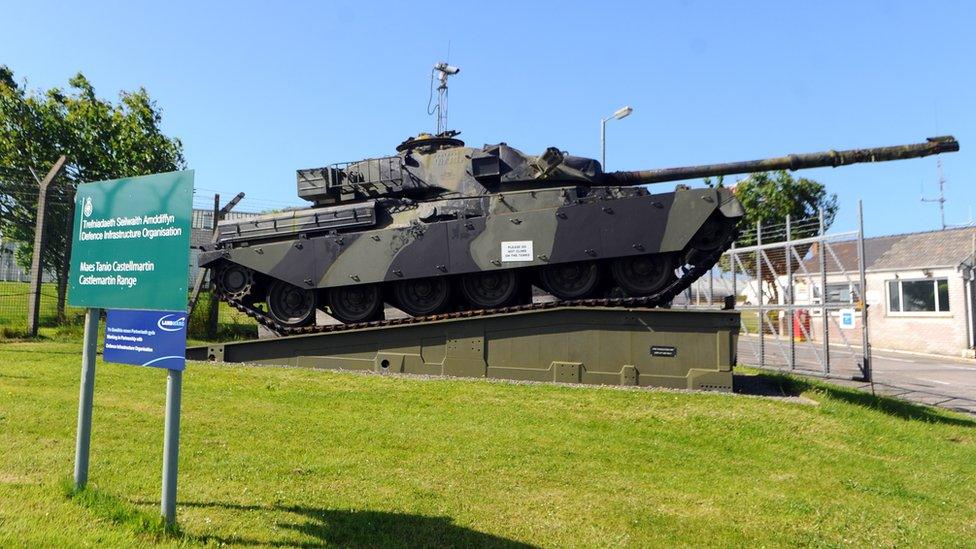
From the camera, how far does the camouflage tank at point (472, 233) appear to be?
1081 cm

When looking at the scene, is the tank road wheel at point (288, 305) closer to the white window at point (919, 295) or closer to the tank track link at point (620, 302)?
the tank track link at point (620, 302)

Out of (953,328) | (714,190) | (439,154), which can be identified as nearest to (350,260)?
(439,154)

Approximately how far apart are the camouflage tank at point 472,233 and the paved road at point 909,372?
4.90 meters

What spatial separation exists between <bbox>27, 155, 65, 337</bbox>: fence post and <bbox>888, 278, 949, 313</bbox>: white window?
30.3 metres

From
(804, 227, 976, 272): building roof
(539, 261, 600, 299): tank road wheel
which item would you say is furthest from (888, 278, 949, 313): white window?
(539, 261, 600, 299): tank road wheel

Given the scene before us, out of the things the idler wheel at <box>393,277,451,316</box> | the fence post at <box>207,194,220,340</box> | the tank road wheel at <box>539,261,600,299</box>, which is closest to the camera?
the tank road wheel at <box>539,261,600,299</box>

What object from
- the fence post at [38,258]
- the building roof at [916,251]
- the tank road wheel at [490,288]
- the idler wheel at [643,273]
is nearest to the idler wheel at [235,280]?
the tank road wheel at [490,288]

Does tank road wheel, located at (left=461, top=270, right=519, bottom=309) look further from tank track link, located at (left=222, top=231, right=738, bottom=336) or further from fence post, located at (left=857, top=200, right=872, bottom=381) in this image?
fence post, located at (left=857, top=200, right=872, bottom=381)

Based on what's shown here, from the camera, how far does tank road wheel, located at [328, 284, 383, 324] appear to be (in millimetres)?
12586

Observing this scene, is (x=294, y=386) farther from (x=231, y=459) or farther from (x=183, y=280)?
(x=183, y=280)

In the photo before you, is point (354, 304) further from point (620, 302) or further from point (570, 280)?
point (620, 302)

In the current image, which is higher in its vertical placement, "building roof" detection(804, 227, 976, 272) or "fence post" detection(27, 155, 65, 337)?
"building roof" detection(804, 227, 976, 272)

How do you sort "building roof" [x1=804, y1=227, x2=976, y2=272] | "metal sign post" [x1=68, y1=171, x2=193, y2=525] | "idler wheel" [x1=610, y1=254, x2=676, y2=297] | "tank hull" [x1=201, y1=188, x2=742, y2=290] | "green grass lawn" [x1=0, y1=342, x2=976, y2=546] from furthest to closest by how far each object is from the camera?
"building roof" [x1=804, y1=227, x2=976, y2=272]
"idler wheel" [x1=610, y1=254, x2=676, y2=297]
"tank hull" [x1=201, y1=188, x2=742, y2=290]
"green grass lawn" [x1=0, y1=342, x2=976, y2=546]
"metal sign post" [x1=68, y1=171, x2=193, y2=525]

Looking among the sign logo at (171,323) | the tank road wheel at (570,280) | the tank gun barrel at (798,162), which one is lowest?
the sign logo at (171,323)
